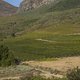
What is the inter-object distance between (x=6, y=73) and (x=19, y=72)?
1.87 m

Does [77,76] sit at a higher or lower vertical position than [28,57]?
higher

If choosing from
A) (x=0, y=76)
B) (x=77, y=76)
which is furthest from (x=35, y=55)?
(x=77, y=76)

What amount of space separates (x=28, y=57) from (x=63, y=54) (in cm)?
865

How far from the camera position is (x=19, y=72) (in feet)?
172

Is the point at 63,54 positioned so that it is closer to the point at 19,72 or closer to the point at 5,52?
the point at 5,52

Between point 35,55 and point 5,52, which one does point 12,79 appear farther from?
point 35,55

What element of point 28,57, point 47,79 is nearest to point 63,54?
point 28,57

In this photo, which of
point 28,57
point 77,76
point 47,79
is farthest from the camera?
point 28,57

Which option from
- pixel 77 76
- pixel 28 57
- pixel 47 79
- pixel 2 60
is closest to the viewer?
pixel 77 76

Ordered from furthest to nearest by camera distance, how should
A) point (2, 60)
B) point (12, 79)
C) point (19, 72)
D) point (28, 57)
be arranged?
point (28, 57) < point (2, 60) < point (19, 72) < point (12, 79)

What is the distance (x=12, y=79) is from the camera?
150ft

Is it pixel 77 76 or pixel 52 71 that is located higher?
pixel 77 76

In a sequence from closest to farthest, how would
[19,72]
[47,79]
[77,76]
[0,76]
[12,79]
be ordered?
[77,76] → [47,79] → [12,79] → [0,76] → [19,72]

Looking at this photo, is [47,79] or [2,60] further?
[2,60]
